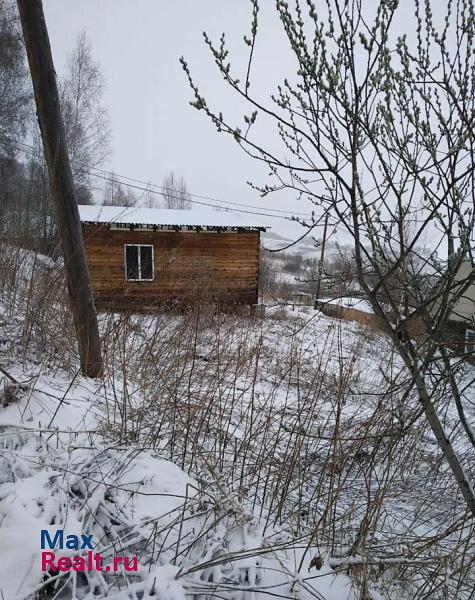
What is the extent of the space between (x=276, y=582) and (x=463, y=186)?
1.89 metres

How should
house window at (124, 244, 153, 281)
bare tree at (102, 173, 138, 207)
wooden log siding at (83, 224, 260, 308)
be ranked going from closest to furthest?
wooden log siding at (83, 224, 260, 308) < house window at (124, 244, 153, 281) < bare tree at (102, 173, 138, 207)

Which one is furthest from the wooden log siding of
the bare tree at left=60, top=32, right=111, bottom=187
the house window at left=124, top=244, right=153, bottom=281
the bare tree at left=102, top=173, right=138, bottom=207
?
the bare tree at left=60, top=32, right=111, bottom=187

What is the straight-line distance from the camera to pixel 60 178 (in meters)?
2.76

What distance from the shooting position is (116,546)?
55.0 inches

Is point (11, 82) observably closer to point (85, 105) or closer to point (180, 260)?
point (85, 105)

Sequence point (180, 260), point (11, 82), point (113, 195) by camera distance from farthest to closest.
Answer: point (113, 195) → point (11, 82) → point (180, 260)

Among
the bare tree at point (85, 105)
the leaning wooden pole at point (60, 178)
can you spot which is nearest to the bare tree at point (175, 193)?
the bare tree at point (85, 105)

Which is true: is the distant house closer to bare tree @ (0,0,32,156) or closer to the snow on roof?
the snow on roof

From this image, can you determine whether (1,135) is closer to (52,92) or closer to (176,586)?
(52,92)

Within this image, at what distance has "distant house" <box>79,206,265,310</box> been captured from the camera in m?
10.8

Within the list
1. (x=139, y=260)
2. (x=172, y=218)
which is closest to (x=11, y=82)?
(x=172, y=218)

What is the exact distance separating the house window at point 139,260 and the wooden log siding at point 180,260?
0.16 meters

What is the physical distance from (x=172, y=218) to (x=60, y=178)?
8.88 metres

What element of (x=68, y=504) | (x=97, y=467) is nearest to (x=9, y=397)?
(x=97, y=467)
